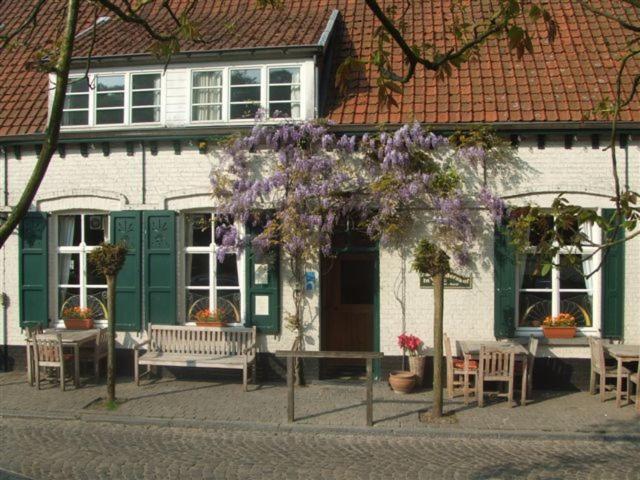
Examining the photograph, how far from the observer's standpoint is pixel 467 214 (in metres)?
10.1

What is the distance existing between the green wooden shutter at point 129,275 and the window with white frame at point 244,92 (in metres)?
2.37

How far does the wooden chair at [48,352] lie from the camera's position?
10102mm

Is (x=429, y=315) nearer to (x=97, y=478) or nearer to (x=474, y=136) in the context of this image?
(x=474, y=136)

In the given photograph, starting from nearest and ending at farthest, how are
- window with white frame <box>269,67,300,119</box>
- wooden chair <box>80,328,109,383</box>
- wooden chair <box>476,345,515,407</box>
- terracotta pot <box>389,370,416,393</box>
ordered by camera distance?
1. wooden chair <box>476,345,515,407</box>
2. terracotta pot <box>389,370,416,393</box>
3. wooden chair <box>80,328,109,383</box>
4. window with white frame <box>269,67,300,119</box>

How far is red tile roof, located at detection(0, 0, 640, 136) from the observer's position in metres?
10.5

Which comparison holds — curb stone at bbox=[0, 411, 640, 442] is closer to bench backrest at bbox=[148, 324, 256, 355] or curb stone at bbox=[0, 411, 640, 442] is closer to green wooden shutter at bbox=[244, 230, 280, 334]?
bench backrest at bbox=[148, 324, 256, 355]

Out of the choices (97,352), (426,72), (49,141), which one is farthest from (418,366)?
(49,141)

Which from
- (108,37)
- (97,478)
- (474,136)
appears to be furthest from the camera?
(108,37)

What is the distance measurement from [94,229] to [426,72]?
6297 millimetres

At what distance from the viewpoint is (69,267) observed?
11508 mm

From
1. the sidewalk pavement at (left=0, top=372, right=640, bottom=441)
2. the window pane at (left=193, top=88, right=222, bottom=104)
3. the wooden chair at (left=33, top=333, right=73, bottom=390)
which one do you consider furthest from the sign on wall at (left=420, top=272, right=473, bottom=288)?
the wooden chair at (left=33, top=333, right=73, bottom=390)

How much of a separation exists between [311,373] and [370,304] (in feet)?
5.21

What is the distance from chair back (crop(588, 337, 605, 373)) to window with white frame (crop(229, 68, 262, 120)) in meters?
6.23

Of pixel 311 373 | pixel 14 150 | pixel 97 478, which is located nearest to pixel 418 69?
pixel 311 373
